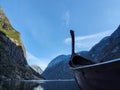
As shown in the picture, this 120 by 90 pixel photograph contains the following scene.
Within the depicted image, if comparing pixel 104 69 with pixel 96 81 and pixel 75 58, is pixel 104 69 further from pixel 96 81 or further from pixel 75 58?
pixel 75 58

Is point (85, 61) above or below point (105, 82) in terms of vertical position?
above

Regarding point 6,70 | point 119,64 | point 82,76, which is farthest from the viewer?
point 6,70

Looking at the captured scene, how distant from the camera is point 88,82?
7.52 m

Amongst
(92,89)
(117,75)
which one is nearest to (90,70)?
(92,89)

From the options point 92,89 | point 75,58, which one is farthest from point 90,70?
point 75,58

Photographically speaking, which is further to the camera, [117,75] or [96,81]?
[96,81]

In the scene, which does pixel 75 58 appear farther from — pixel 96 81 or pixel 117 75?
pixel 117 75

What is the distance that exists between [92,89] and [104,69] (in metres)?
1.52

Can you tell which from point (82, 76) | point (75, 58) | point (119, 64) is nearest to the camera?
point (119, 64)

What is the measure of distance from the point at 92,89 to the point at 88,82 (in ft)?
0.91

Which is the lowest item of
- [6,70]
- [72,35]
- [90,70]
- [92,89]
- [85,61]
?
[92,89]

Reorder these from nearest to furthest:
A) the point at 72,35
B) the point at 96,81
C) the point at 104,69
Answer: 1. the point at 104,69
2. the point at 96,81
3. the point at 72,35

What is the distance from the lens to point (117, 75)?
559 cm

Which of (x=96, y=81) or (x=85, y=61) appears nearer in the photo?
(x=96, y=81)
